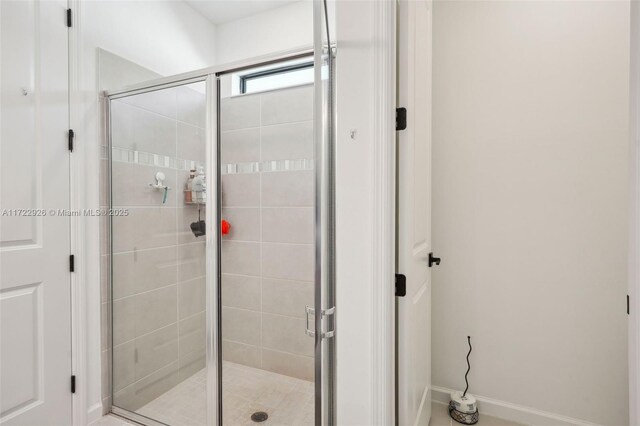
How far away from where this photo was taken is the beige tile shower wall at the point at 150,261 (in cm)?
169

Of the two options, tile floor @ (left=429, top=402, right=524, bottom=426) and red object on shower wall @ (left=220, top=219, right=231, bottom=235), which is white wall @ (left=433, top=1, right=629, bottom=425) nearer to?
tile floor @ (left=429, top=402, right=524, bottom=426)

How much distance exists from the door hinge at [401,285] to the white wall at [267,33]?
1718mm

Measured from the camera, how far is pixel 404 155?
1094mm

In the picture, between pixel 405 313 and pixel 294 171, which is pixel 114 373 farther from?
pixel 405 313

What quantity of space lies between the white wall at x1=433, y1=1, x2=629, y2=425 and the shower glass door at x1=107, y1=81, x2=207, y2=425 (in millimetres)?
1353

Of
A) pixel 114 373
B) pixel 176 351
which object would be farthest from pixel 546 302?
pixel 114 373

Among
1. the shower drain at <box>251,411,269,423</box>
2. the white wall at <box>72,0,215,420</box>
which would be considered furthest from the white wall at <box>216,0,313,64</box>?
the shower drain at <box>251,411,269,423</box>

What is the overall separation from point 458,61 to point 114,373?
2490mm

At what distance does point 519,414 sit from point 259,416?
52.5 inches

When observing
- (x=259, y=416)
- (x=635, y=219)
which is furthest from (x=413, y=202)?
(x=259, y=416)

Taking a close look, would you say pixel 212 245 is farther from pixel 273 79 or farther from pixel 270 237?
pixel 273 79

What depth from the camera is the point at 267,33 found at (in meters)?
2.32

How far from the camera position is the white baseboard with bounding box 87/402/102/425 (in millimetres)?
1611

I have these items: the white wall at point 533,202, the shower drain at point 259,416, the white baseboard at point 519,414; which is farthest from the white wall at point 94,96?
the white baseboard at point 519,414
